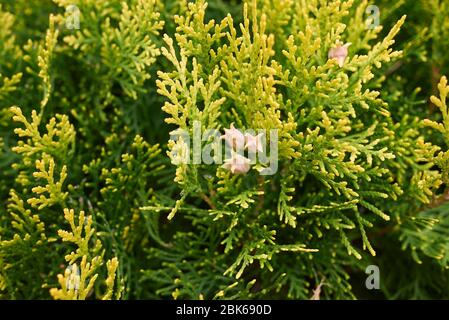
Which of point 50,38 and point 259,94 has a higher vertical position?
point 50,38

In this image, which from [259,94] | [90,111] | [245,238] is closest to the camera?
[259,94]

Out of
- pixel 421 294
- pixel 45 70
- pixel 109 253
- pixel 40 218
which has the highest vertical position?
pixel 45 70

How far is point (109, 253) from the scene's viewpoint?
8.50 ft

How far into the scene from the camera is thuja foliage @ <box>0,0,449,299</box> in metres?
2.14

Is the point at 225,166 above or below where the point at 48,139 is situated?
below

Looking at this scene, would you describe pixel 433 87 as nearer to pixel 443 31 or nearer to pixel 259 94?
pixel 443 31

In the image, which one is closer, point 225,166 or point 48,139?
point 225,166

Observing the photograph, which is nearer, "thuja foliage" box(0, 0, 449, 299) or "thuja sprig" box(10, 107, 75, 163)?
"thuja foliage" box(0, 0, 449, 299)

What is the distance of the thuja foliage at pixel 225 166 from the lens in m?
2.14

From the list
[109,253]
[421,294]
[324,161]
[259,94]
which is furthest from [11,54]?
[421,294]

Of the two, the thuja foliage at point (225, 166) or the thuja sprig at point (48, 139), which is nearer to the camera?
the thuja foliage at point (225, 166)

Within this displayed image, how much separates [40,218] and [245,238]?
3.31ft

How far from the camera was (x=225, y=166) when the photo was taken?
2.12m

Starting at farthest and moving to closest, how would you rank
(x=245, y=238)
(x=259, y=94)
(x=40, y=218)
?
(x=40, y=218) < (x=245, y=238) < (x=259, y=94)
